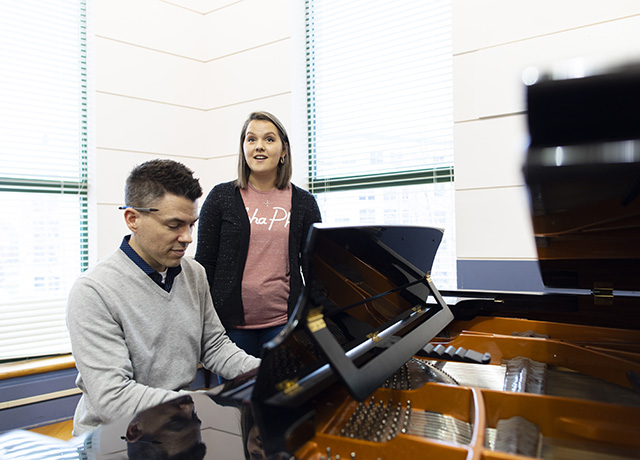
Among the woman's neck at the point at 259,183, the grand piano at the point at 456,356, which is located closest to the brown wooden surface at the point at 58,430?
the woman's neck at the point at 259,183

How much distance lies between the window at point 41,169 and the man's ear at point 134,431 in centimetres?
246

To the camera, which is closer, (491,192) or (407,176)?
(491,192)

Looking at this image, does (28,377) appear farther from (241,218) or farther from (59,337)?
(241,218)

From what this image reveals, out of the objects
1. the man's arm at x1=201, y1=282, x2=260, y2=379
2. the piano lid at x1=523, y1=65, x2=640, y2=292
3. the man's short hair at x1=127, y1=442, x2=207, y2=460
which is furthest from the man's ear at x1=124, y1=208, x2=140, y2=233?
the piano lid at x1=523, y1=65, x2=640, y2=292

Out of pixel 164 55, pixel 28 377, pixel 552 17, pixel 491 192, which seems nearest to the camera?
pixel 552 17

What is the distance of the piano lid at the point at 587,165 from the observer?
2.50 feet

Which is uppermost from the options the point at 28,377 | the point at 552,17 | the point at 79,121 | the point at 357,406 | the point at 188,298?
the point at 552,17

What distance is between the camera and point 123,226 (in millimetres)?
3123

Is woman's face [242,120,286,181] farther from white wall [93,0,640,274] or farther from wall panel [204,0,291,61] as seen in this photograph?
Answer: wall panel [204,0,291,61]

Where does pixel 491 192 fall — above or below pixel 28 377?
above

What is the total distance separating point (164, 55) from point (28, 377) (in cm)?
227

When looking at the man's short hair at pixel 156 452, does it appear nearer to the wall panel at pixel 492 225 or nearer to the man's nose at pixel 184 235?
the man's nose at pixel 184 235

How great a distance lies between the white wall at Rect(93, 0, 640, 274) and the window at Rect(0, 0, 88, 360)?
186mm

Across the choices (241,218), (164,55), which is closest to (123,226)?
(164,55)
